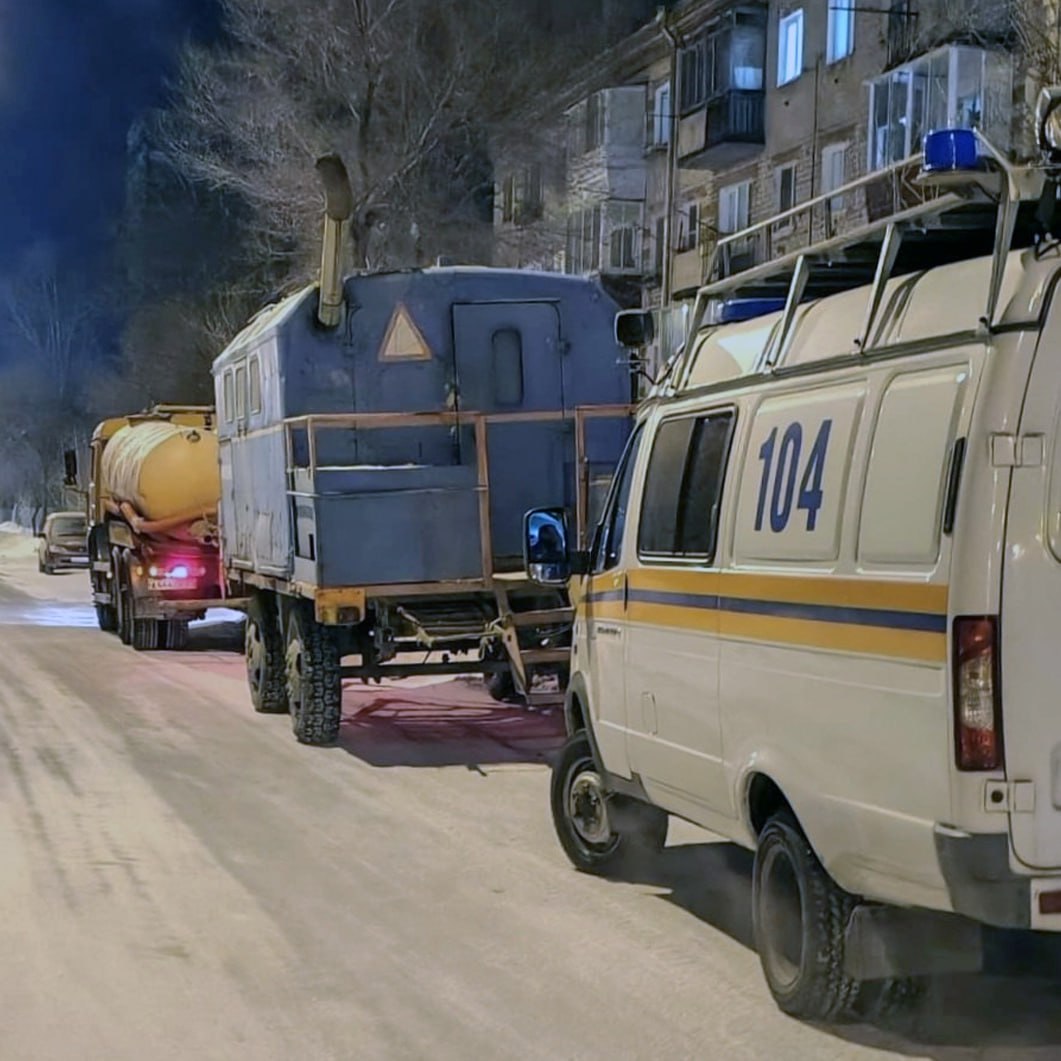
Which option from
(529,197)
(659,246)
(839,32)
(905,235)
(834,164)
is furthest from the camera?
(659,246)

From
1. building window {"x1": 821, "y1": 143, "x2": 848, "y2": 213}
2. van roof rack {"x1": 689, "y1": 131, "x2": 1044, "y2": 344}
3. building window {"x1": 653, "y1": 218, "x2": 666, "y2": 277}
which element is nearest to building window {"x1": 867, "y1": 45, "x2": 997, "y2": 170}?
building window {"x1": 821, "y1": 143, "x2": 848, "y2": 213}

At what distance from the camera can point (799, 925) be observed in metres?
5.44

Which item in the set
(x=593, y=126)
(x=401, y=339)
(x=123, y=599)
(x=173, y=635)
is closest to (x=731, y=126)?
(x=593, y=126)

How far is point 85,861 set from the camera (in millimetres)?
7914

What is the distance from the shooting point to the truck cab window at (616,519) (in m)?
7.08

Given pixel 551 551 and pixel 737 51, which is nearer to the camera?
pixel 551 551

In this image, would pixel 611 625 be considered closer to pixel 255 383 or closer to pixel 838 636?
pixel 838 636

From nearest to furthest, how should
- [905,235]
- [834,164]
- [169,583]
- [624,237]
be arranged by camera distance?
[905,235], [169,583], [834,164], [624,237]

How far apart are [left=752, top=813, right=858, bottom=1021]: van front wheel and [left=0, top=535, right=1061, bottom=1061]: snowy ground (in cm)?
12

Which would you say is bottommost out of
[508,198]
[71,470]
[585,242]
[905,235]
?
[71,470]

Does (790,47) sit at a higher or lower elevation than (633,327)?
higher

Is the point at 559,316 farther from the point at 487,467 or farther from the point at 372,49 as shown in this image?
the point at 372,49

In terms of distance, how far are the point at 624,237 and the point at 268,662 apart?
90.5 feet

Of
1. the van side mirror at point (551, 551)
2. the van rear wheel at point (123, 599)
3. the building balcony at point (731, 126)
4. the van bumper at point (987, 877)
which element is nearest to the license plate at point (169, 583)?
the van rear wheel at point (123, 599)
